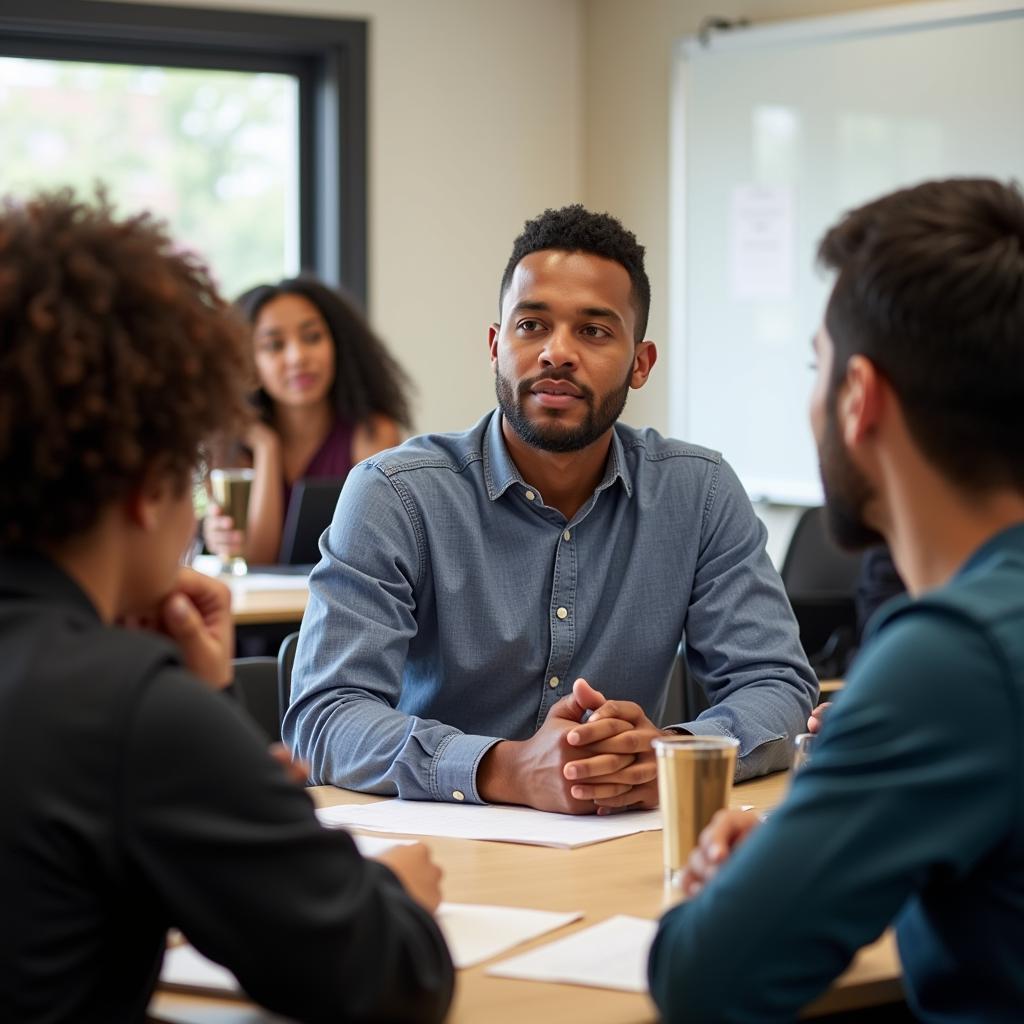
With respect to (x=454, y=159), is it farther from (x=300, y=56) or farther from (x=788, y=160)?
(x=788, y=160)

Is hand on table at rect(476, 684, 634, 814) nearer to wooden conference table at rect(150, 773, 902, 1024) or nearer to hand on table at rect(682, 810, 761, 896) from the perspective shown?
wooden conference table at rect(150, 773, 902, 1024)

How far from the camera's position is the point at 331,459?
4559mm

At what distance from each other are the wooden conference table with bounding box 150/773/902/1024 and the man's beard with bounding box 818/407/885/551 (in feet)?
→ 1.03

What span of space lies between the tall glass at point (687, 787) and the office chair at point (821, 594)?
2066mm

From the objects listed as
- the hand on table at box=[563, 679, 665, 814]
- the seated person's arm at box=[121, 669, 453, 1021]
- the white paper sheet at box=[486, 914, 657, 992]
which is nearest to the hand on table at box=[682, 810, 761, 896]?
the white paper sheet at box=[486, 914, 657, 992]

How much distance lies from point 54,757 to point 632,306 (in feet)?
4.79

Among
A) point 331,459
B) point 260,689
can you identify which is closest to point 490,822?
point 260,689

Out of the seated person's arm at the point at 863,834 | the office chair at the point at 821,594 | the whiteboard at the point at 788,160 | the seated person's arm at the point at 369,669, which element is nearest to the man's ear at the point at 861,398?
the seated person's arm at the point at 863,834

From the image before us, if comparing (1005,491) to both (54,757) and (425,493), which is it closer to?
(54,757)

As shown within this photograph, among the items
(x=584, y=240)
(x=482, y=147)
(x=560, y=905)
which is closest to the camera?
(x=560, y=905)

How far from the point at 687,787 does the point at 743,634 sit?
0.68 m

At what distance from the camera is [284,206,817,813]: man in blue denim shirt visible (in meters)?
1.97

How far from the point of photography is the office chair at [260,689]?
2.41 meters

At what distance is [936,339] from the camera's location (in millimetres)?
1108
